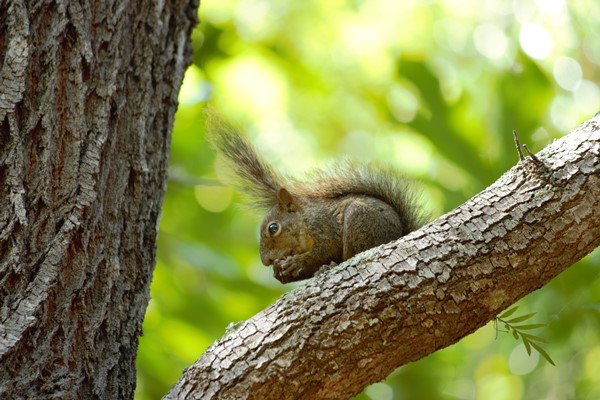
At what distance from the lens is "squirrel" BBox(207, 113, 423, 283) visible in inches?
97.0

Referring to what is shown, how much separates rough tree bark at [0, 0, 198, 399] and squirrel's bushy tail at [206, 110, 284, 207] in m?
0.32

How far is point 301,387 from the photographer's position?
1.87 metres

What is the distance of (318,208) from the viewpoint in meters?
2.77

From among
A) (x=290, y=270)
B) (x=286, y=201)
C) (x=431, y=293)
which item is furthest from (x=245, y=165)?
(x=431, y=293)

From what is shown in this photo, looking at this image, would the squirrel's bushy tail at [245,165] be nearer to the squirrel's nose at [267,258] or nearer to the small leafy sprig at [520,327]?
the squirrel's nose at [267,258]

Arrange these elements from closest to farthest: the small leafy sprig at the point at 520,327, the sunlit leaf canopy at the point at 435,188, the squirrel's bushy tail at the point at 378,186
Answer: the small leafy sprig at the point at 520,327
the squirrel's bushy tail at the point at 378,186
the sunlit leaf canopy at the point at 435,188

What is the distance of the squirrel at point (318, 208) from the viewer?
2.46 meters

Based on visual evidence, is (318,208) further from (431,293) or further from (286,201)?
(431,293)

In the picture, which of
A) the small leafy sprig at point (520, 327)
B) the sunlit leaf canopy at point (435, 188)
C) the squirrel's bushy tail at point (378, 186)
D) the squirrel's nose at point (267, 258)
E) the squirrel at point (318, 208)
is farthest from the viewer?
the sunlit leaf canopy at point (435, 188)

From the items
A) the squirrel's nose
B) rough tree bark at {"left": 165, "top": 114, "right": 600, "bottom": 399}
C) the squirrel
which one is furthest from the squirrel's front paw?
rough tree bark at {"left": 165, "top": 114, "right": 600, "bottom": 399}

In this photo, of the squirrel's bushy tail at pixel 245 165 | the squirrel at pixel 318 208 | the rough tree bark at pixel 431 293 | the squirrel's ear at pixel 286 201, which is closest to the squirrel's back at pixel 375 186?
the squirrel at pixel 318 208

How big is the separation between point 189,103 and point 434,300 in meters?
2.81

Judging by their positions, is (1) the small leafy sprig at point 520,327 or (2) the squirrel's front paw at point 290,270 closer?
(1) the small leafy sprig at point 520,327

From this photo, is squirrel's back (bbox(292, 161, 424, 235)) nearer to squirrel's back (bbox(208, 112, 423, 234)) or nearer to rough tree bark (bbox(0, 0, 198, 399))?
squirrel's back (bbox(208, 112, 423, 234))
